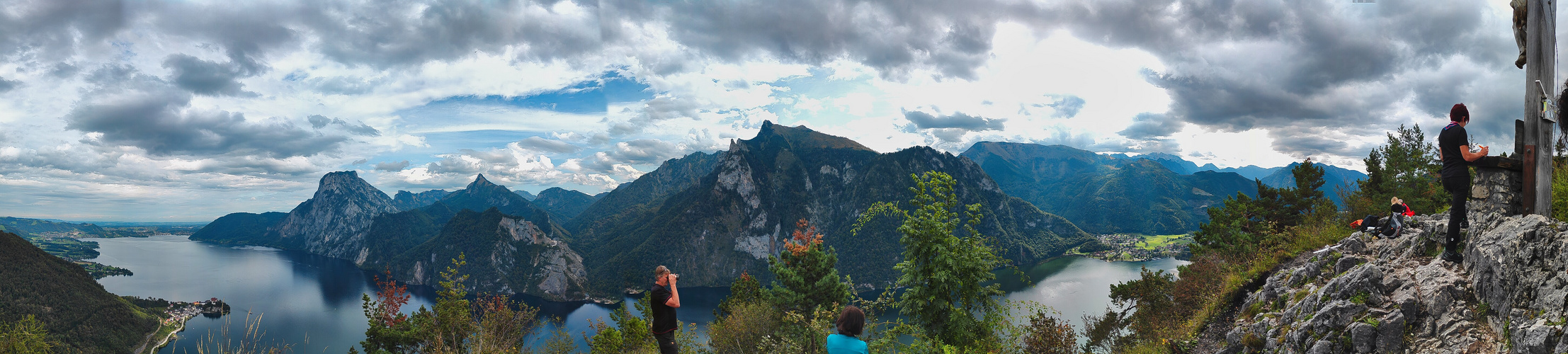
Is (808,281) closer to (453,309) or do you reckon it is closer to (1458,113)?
(453,309)

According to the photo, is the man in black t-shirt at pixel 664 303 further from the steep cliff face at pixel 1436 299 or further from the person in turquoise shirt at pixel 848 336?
the steep cliff face at pixel 1436 299

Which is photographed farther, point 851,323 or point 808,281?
point 808,281

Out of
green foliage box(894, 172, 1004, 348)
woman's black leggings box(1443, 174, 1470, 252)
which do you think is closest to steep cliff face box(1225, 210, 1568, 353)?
woman's black leggings box(1443, 174, 1470, 252)

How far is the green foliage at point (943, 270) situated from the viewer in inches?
536

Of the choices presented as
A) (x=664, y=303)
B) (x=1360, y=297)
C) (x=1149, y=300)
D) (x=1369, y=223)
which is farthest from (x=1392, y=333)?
(x=1149, y=300)

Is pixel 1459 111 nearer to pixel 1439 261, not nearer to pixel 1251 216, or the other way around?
pixel 1439 261

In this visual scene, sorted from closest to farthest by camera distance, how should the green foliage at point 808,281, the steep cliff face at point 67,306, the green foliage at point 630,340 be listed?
the green foliage at point 630,340
the green foliage at point 808,281
the steep cliff face at point 67,306

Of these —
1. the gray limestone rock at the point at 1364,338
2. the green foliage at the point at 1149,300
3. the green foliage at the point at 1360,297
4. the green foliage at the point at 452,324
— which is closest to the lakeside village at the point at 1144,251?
the green foliage at the point at 1149,300

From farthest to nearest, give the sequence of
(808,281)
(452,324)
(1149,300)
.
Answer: (808,281) → (1149,300) → (452,324)

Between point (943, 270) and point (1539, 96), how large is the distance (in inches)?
379

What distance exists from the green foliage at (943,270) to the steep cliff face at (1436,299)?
Result: 17.8 feet

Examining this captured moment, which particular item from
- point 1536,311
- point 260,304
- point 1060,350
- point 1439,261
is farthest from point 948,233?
point 260,304

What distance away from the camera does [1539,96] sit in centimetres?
698

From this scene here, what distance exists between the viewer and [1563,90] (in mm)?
6672
